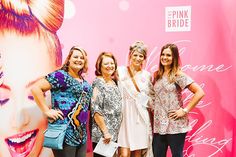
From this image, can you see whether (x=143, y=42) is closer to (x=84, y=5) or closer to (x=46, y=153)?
(x=84, y=5)

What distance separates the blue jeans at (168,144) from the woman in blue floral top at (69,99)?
2.04 ft

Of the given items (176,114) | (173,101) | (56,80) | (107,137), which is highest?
(56,80)

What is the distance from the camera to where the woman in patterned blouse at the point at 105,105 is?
265cm

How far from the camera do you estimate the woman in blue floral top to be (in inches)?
99.3

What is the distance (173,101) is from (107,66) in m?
0.61

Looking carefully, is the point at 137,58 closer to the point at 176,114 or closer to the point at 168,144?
the point at 176,114

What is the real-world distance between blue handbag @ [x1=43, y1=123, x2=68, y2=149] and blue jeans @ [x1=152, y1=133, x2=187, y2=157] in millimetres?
799

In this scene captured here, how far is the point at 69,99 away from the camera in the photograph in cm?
255

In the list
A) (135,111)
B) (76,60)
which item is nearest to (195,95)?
(135,111)

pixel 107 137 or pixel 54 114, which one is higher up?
pixel 54 114

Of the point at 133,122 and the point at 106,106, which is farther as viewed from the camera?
the point at 133,122

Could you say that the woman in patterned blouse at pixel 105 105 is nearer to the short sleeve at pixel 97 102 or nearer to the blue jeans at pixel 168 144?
the short sleeve at pixel 97 102

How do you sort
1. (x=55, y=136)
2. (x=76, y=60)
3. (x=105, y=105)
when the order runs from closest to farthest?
(x=55, y=136)
(x=76, y=60)
(x=105, y=105)

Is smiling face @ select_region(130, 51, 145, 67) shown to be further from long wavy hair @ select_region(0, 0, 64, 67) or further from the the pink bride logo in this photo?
long wavy hair @ select_region(0, 0, 64, 67)
